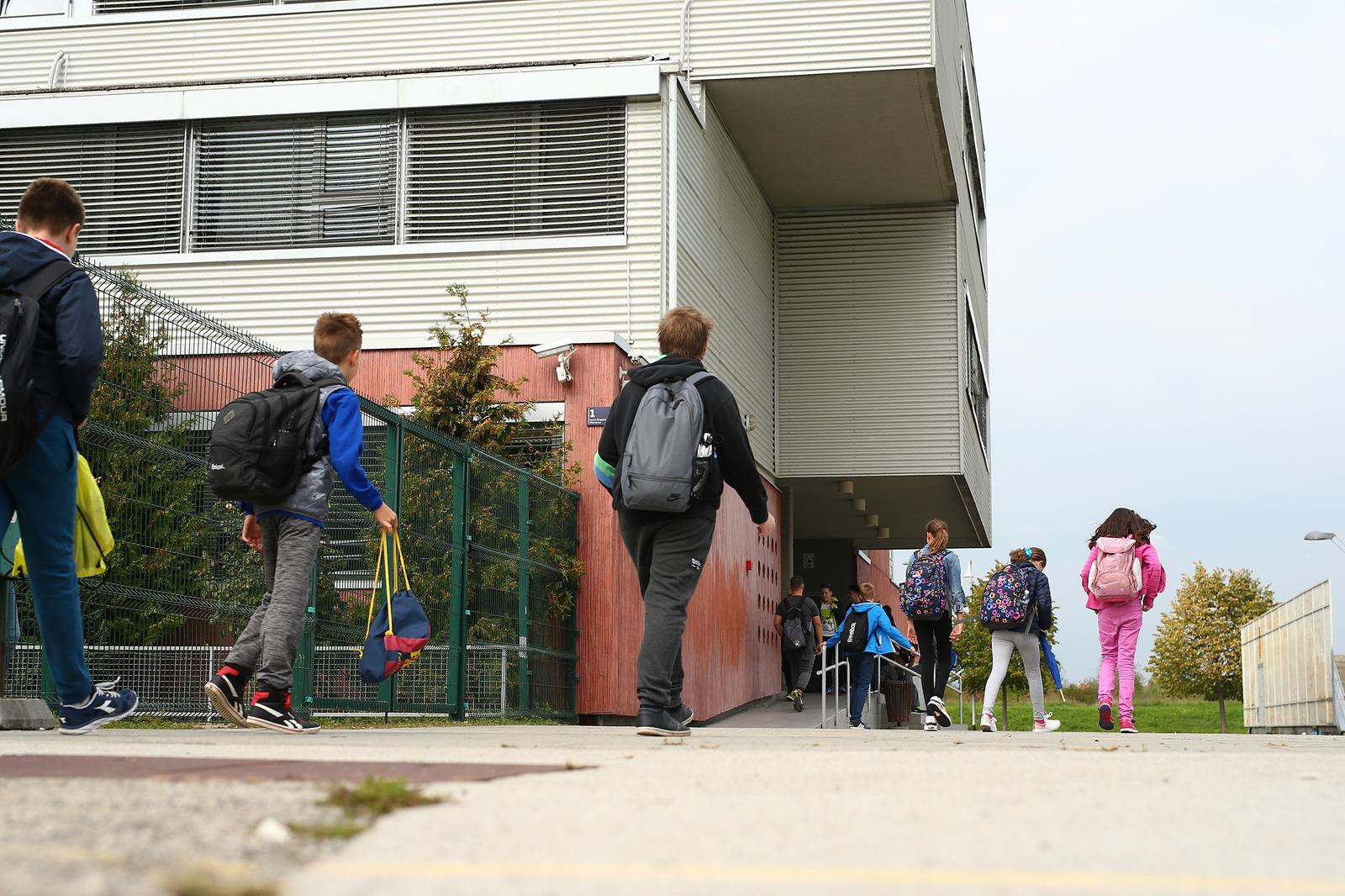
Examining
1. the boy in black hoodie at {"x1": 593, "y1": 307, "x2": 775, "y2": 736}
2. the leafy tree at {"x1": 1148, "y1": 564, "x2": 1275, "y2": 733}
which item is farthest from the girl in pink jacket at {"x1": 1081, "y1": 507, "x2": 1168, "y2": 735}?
the leafy tree at {"x1": 1148, "y1": 564, "x2": 1275, "y2": 733}

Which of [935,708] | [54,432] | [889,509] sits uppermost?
[889,509]

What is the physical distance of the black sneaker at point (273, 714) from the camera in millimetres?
7270

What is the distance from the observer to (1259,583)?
50531 mm

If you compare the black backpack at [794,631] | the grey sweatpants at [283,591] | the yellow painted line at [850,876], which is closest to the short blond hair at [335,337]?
the grey sweatpants at [283,591]

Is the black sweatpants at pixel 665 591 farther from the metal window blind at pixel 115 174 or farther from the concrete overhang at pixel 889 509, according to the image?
the concrete overhang at pixel 889 509

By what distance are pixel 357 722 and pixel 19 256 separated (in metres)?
5.06

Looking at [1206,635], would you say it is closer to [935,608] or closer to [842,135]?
[842,135]

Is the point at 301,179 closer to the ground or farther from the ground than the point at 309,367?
farther from the ground

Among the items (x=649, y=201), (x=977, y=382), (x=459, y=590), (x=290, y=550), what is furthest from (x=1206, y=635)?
(x=290, y=550)

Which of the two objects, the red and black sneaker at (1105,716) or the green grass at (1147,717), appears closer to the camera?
the red and black sneaker at (1105,716)

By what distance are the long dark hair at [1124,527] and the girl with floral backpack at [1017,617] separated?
594mm

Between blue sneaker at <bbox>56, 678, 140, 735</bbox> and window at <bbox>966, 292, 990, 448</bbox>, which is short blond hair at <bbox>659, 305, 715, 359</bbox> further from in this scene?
window at <bbox>966, 292, 990, 448</bbox>

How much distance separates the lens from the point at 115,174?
59.9ft

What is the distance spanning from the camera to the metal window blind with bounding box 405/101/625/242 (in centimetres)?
1773
